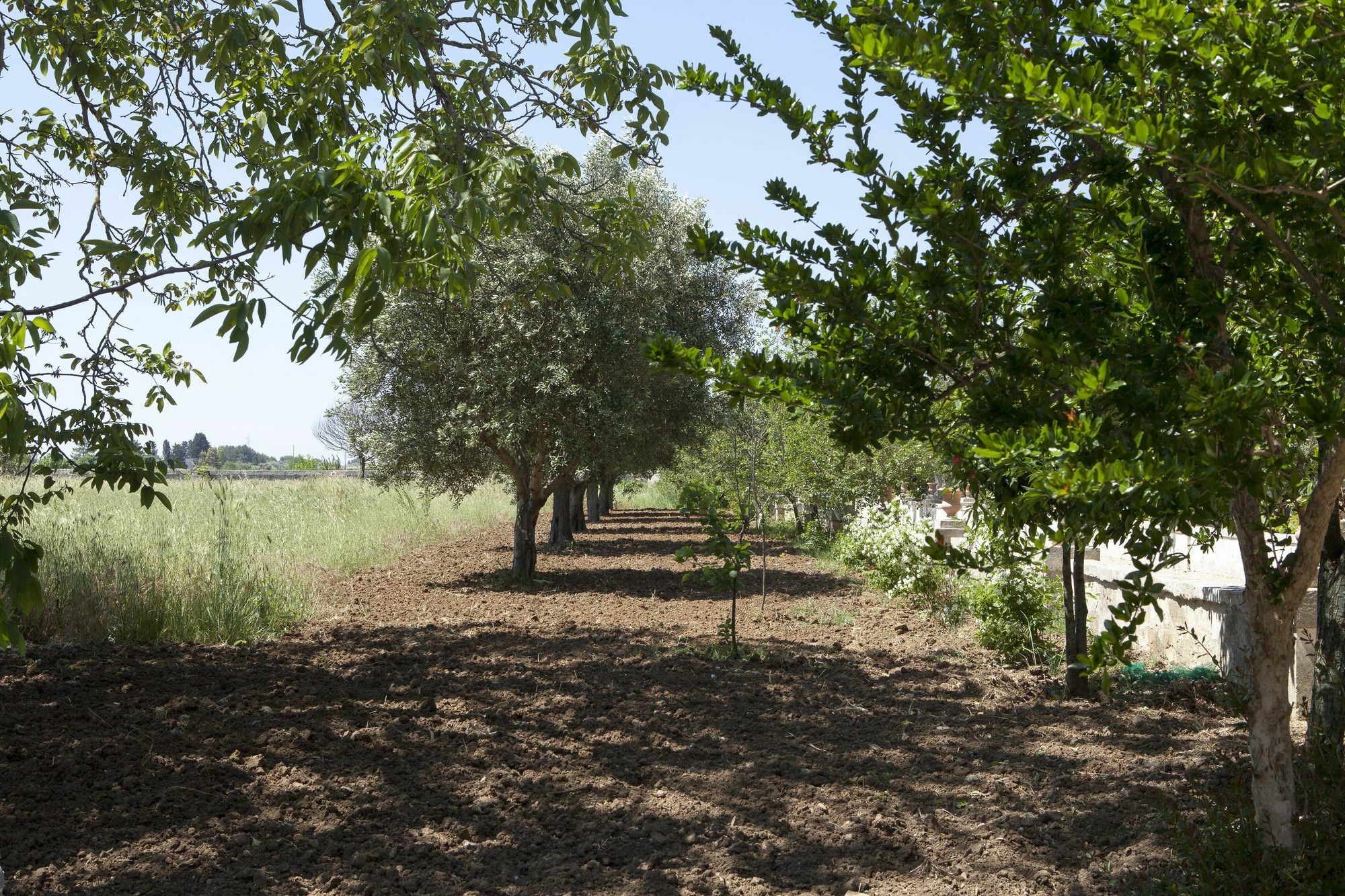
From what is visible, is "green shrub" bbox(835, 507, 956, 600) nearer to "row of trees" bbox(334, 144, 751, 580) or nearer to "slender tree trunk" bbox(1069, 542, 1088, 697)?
"slender tree trunk" bbox(1069, 542, 1088, 697)

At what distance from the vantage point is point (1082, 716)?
577 cm

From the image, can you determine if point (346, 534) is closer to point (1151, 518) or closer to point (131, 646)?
point (131, 646)

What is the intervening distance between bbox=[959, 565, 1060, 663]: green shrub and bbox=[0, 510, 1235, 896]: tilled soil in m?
0.25

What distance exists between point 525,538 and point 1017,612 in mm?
7246

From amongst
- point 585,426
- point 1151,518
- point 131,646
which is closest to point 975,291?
point 1151,518

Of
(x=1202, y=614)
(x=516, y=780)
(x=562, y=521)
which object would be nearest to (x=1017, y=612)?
(x=1202, y=614)

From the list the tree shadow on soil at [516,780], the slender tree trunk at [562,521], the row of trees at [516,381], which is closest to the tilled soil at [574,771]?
the tree shadow on soil at [516,780]

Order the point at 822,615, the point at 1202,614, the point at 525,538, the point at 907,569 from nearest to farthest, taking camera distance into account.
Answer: the point at 1202,614
the point at 907,569
the point at 822,615
the point at 525,538

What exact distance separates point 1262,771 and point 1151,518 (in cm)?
153

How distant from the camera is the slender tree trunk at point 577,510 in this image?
816 inches

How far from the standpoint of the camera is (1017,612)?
23.9 ft

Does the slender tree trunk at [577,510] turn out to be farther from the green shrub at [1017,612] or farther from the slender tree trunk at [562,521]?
the green shrub at [1017,612]

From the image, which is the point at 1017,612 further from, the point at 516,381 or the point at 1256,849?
the point at 516,381

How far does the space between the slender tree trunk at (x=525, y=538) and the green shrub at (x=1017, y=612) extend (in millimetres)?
6866
